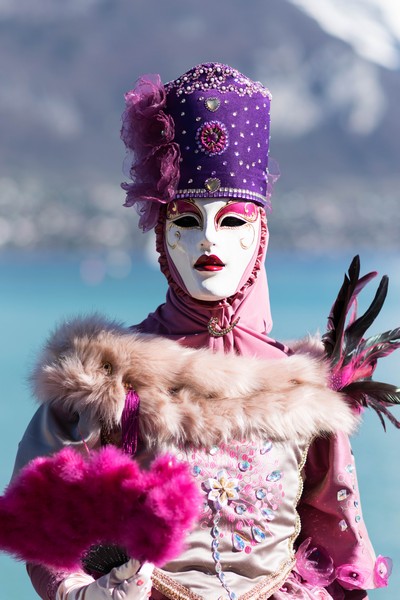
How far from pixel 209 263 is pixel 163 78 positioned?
1286 cm

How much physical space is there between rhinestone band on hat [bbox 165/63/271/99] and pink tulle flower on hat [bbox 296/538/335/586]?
0.83 meters

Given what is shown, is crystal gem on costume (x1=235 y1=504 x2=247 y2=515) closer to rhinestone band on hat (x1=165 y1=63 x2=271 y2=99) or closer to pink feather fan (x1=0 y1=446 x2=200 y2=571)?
pink feather fan (x1=0 y1=446 x2=200 y2=571)

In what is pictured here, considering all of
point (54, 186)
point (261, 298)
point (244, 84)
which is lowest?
point (261, 298)

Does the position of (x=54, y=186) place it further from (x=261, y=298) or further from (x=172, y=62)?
(x=261, y=298)

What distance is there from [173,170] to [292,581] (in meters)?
0.75

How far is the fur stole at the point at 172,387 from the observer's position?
1455mm

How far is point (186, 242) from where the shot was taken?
1602mm

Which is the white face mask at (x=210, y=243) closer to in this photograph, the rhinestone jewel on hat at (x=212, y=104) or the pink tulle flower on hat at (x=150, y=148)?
the pink tulle flower on hat at (x=150, y=148)

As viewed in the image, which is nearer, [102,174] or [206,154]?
[206,154]

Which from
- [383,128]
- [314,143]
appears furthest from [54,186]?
[383,128]

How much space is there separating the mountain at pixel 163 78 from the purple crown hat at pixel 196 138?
35.8 ft

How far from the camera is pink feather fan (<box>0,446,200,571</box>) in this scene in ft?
3.81

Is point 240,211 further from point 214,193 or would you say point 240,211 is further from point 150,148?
point 150,148

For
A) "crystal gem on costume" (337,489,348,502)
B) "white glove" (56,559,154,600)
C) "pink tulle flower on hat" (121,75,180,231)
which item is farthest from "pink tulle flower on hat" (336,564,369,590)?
"pink tulle flower on hat" (121,75,180,231)
